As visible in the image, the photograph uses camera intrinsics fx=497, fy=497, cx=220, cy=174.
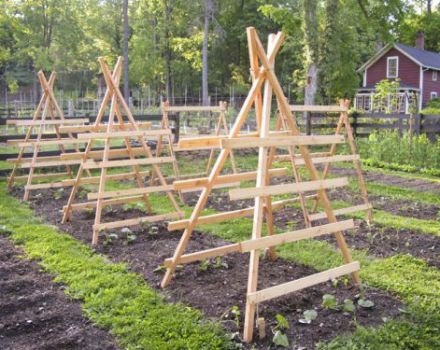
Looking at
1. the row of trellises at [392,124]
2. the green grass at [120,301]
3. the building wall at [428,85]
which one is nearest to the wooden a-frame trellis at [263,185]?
the green grass at [120,301]

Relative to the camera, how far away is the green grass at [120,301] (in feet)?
11.3

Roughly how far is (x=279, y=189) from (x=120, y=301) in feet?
5.21

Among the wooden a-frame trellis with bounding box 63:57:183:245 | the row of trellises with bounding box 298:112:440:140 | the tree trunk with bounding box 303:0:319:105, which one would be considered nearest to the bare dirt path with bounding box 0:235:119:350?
the wooden a-frame trellis with bounding box 63:57:183:245

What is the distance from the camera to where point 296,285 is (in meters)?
3.83

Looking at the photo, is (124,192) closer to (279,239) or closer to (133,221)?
(133,221)

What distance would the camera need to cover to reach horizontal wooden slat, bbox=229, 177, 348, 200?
11.7ft

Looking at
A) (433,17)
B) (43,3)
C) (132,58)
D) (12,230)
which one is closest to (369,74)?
(433,17)

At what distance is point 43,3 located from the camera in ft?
145

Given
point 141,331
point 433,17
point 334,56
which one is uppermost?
point 433,17

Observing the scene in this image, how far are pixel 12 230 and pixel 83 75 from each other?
49.0m

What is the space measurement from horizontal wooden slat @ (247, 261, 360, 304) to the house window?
35.2 m

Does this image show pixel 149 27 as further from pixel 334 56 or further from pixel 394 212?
pixel 394 212

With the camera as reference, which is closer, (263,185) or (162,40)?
(263,185)

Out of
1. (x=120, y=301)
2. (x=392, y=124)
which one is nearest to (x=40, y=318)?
(x=120, y=301)
